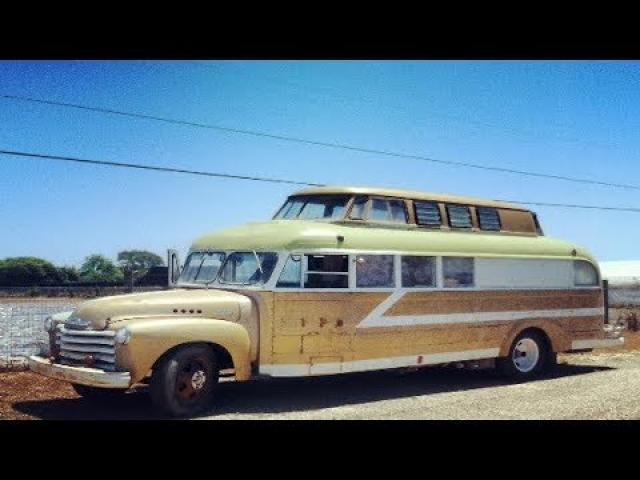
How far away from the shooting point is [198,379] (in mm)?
8844

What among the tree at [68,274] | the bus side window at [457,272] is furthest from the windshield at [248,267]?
the tree at [68,274]

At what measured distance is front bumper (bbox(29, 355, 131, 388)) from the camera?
323 inches

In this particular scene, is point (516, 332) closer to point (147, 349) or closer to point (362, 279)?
point (362, 279)

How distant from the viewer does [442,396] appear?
1073cm

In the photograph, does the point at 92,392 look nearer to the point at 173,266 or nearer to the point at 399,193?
the point at 173,266

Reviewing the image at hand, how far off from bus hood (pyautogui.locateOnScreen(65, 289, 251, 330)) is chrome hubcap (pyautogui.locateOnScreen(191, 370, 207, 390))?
29.6 inches

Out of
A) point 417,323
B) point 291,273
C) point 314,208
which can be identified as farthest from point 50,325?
point 417,323

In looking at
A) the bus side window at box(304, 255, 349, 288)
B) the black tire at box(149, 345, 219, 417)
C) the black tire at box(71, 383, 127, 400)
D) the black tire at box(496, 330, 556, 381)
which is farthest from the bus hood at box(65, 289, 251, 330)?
the black tire at box(496, 330, 556, 381)

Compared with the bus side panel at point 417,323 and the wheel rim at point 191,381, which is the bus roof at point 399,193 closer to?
the bus side panel at point 417,323

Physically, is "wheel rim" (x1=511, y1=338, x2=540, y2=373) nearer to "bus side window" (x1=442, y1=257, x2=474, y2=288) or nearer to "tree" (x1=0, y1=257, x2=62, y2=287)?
"bus side window" (x1=442, y1=257, x2=474, y2=288)

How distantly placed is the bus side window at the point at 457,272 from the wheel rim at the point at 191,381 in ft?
15.0

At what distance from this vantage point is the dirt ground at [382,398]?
9117 mm
